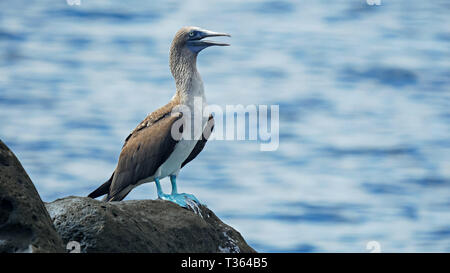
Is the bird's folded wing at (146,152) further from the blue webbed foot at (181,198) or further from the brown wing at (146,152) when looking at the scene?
the blue webbed foot at (181,198)

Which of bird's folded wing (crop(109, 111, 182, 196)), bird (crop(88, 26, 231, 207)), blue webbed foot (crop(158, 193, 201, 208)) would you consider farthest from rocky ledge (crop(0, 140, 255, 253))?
bird's folded wing (crop(109, 111, 182, 196))

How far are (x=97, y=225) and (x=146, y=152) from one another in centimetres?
288

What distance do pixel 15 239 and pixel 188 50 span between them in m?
5.05

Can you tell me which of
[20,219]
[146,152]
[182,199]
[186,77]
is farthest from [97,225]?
[186,77]

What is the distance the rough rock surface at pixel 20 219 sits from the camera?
26.0 feet

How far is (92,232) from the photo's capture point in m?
9.16

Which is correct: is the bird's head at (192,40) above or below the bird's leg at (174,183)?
above

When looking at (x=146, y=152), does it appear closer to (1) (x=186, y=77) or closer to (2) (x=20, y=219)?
(1) (x=186, y=77)

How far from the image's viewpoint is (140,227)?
9688mm

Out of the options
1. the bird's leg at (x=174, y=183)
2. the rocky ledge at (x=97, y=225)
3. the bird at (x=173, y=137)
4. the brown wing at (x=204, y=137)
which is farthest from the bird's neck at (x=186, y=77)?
the rocky ledge at (x=97, y=225)

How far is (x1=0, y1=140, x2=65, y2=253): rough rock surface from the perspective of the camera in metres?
7.91
